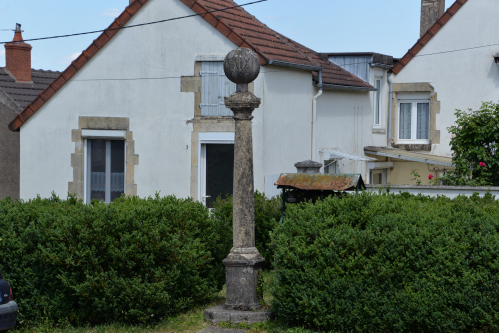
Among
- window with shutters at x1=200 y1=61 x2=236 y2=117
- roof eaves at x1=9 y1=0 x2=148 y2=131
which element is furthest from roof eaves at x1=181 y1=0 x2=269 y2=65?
roof eaves at x1=9 y1=0 x2=148 y2=131

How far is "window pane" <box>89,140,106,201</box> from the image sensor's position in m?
14.2

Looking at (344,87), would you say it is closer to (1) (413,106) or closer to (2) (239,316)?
(1) (413,106)

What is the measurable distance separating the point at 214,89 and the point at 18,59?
8294 mm

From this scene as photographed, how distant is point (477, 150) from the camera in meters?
12.6

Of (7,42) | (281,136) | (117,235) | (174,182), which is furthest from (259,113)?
(7,42)

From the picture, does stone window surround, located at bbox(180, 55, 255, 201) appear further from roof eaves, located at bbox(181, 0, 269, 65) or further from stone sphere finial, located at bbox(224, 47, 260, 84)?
stone sphere finial, located at bbox(224, 47, 260, 84)

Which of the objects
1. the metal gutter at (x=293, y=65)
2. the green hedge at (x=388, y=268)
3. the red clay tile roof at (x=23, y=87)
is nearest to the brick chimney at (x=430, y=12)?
the metal gutter at (x=293, y=65)

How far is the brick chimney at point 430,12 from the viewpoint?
741 inches

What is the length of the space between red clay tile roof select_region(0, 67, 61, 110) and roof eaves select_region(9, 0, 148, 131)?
2.78 meters

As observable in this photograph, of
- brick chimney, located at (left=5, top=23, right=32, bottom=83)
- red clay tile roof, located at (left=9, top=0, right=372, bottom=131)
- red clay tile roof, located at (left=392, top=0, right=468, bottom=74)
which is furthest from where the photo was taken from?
brick chimney, located at (left=5, top=23, right=32, bottom=83)

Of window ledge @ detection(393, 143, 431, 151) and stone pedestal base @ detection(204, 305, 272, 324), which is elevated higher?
window ledge @ detection(393, 143, 431, 151)

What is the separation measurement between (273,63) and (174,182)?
3.23 m

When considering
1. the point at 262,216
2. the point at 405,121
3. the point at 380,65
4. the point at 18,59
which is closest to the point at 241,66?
the point at 262,216

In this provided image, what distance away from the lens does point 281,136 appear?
1318cm
